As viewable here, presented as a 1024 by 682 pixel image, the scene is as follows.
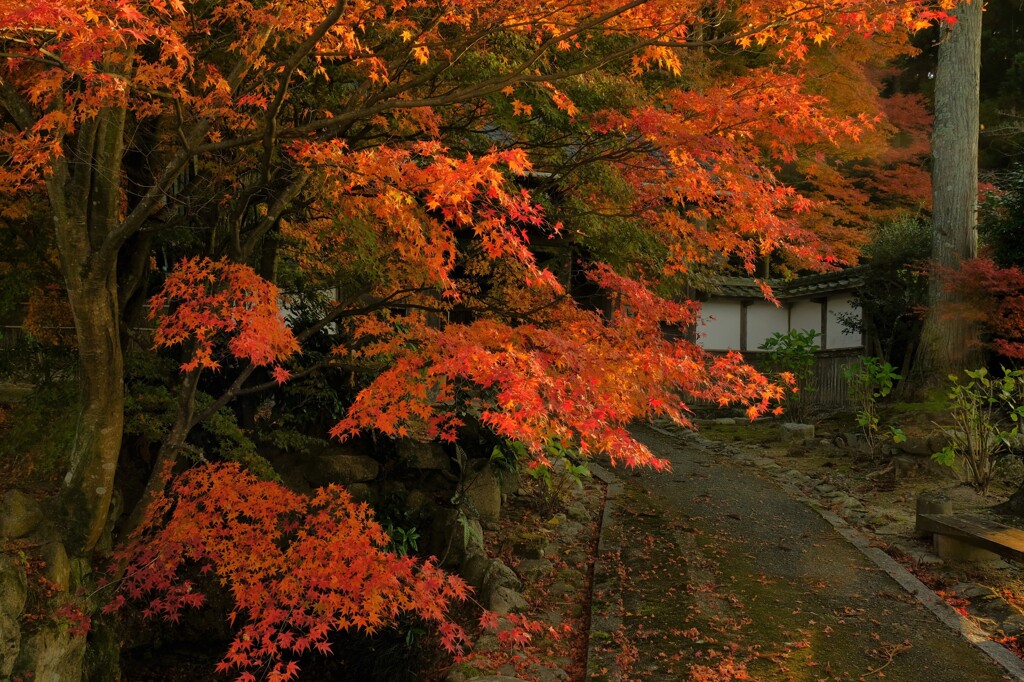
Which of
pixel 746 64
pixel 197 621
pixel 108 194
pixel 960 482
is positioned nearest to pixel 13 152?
pixel 108 194

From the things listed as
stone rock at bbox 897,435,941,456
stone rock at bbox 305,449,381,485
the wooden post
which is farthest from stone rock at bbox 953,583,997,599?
stone rock at bbox 305,449,381,485

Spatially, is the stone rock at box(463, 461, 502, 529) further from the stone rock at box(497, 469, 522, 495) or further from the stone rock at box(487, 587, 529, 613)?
the stone rock at box(487, 587, 529, 613)

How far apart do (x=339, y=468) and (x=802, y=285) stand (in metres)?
14.4

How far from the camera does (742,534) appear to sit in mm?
8398

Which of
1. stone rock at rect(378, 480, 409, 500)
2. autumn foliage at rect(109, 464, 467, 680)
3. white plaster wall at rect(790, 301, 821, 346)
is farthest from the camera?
white plaster wall at rect(790, 301, 821, 346)

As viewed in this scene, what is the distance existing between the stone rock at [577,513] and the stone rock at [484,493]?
1.08 metres

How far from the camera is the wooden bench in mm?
6254

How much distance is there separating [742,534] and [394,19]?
21.6 ft

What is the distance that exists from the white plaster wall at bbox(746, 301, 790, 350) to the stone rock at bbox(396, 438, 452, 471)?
44.5 feet

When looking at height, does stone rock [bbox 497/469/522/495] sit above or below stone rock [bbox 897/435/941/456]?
below

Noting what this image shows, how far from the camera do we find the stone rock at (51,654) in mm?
5141

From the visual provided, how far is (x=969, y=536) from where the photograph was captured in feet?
21.8

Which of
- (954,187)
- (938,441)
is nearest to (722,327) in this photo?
(954,187)

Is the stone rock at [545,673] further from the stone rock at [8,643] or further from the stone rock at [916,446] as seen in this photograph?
the stone rock at [916,446]
